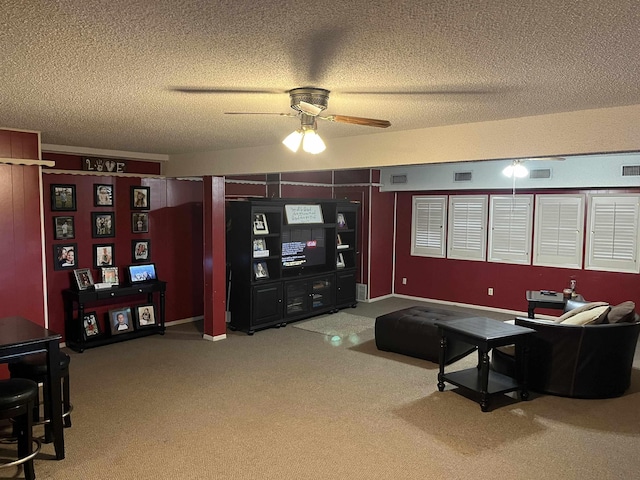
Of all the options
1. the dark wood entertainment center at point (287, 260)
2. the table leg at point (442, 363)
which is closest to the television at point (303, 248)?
the dark wood entertainment center at point (287, 260)

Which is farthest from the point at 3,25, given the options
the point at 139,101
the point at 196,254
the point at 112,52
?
the point at 196,254

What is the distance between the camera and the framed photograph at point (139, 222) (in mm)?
6176

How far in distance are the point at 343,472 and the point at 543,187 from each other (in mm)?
5437

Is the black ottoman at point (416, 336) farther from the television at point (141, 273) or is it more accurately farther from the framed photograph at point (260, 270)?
the television at point (141, 273)

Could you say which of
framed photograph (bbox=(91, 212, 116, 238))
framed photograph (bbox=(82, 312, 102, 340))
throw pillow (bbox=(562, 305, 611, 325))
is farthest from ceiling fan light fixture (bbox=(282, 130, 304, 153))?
framed photograph (bbox=(82, 312, 102, 340))

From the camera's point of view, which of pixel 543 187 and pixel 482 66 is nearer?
pixel 482 66

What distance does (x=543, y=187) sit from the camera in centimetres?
692

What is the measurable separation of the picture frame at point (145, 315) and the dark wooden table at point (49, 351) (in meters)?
2.87

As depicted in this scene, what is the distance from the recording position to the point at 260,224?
21.9 feet

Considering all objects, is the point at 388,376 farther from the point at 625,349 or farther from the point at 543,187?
the point at 543,187

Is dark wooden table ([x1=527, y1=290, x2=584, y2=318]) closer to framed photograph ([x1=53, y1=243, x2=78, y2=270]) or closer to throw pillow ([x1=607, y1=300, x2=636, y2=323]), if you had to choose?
throw pillow ([x1=607, y1=300, x2=636, y2=323])

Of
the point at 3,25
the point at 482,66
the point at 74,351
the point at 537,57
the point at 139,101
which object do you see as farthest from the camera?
the point at 74,351

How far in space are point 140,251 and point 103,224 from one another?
0.59 meters

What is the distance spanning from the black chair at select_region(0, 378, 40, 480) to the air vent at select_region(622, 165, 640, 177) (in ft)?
22.4
